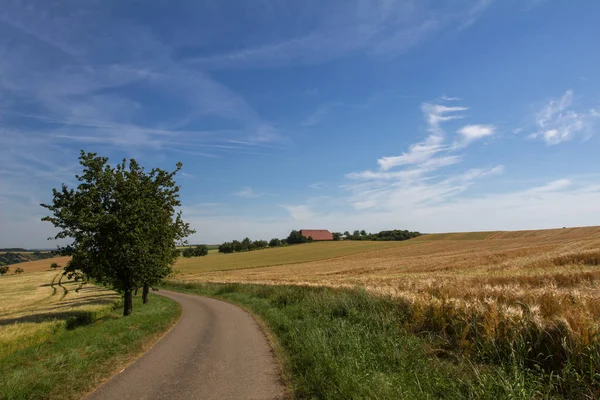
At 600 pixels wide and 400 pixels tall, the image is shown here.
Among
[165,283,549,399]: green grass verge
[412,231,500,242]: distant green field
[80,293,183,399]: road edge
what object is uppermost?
[412,231,500,242]: distant green field

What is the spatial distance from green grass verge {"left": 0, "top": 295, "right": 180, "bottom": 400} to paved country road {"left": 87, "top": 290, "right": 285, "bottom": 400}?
465 millimetres

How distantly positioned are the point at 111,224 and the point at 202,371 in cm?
1248

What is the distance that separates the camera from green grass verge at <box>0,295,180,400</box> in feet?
22.7

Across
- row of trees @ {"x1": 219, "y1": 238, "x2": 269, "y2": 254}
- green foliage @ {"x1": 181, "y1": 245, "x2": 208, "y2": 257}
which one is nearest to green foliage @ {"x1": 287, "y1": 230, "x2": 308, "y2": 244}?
row of trees @ {"x1": 219, "y1": 238, "x2": 269, "y2": 254}

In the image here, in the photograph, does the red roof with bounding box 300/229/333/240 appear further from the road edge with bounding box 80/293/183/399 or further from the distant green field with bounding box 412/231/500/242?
the road edge with bounding box 80/293/183/399

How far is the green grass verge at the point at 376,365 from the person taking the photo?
16.9 ft

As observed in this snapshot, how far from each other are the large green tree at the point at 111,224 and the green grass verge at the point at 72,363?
4404 mm

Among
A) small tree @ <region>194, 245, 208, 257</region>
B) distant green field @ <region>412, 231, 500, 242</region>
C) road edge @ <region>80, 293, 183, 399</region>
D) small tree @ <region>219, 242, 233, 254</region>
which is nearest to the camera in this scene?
road edge @ <region>80, 293, 183, 399</region>

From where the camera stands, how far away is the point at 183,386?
704 centimetres

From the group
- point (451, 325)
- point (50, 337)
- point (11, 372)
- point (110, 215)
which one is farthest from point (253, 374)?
point (110, 215)

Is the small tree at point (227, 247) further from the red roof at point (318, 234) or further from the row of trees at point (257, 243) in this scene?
the red roof at point (318, 234)

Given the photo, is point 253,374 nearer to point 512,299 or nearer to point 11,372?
point 11,372

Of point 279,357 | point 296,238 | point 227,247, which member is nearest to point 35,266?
point 227,247

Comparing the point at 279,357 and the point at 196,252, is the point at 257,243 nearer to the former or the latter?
the point at 196,252
